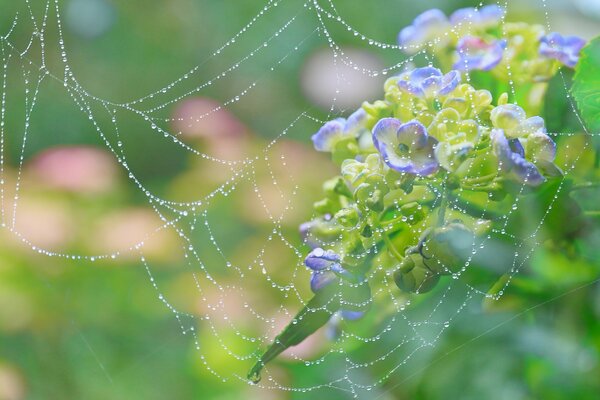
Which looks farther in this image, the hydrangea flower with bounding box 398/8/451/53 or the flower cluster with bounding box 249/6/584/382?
the hydrangea flower with bounding box 398/8/451/53

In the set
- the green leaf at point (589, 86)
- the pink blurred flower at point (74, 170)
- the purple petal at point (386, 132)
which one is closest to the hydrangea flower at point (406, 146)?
the purple petal at point (386, 132)

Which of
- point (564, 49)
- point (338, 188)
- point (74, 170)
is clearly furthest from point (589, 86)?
point (74, 170)

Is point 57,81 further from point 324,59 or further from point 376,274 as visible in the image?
point 376,274

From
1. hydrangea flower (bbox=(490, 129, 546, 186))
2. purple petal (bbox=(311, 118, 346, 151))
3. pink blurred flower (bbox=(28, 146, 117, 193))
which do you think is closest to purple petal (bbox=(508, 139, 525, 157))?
hydrangea flower (bbox=(490, 129, 546, 186))

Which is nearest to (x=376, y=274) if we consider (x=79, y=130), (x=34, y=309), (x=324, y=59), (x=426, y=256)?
(x=426, y=256)

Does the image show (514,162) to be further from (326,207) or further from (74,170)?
(74,170)

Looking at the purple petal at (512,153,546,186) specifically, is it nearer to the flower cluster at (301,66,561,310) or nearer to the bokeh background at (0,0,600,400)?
the flower cluster at (301,66,561,310)
